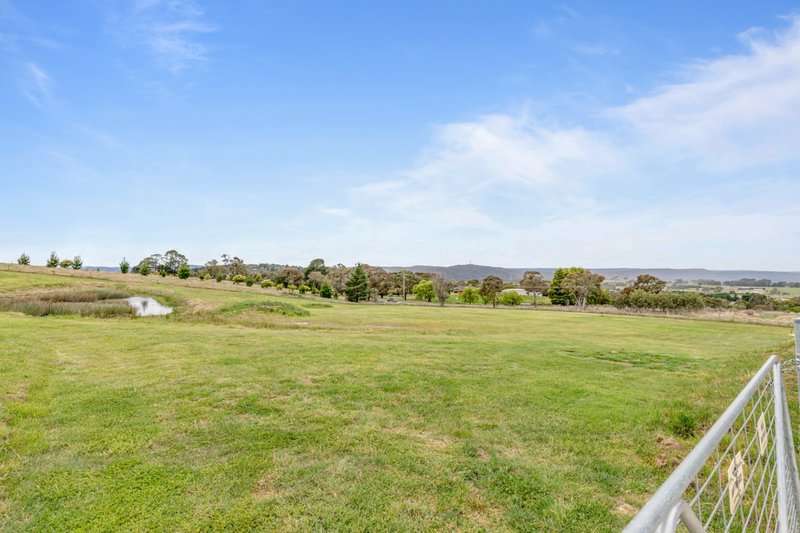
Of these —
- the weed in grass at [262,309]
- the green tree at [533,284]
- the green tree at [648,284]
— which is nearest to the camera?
the weed in grass at [262,309]

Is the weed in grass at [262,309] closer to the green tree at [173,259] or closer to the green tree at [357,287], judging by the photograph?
the green tree at [357,287]

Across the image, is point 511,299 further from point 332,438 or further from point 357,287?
point 332,438

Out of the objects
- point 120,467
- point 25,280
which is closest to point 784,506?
point 120,467

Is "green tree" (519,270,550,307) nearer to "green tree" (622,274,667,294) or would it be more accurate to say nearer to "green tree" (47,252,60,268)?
"green tree" (622,274,667,294)

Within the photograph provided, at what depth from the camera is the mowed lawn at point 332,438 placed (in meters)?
3.76

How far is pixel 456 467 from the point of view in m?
4.66

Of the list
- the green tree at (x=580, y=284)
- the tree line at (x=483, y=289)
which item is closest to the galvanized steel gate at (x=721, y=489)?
the tree line at (x=483, y=289)

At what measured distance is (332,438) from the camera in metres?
5.41

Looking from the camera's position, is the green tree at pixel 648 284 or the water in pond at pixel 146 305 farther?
the green tree at pixel 648 284

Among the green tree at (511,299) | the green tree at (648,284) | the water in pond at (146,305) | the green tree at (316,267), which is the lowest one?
the green tree at (511,299)

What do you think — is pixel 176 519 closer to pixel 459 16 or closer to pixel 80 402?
pixel 80 402

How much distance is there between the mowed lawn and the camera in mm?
3760

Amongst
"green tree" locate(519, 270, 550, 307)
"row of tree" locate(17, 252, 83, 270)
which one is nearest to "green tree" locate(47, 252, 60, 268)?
"row of tree" locate(17, 252, 83, 270)

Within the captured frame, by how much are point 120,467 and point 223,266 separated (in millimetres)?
103529
